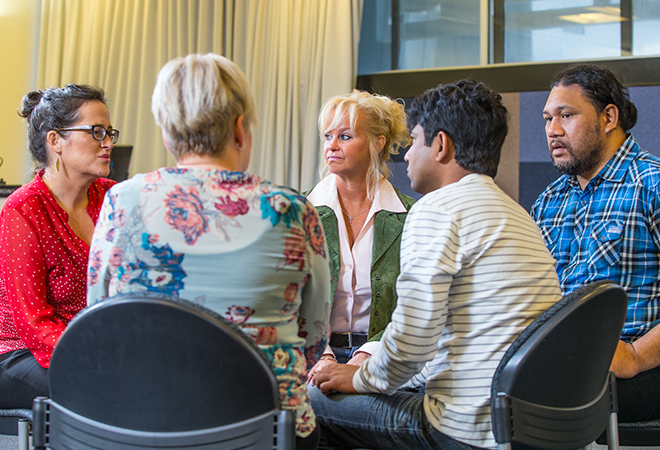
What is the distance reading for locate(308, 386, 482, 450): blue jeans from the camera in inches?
42.6

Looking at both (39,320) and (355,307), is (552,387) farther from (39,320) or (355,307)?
(39,320)

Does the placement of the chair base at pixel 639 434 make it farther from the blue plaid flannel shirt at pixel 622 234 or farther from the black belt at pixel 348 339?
the black belt at pixel 348 339

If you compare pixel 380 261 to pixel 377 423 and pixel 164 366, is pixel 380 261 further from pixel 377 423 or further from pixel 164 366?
pixel 164 366

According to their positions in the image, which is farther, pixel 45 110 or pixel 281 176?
pixel 281 176

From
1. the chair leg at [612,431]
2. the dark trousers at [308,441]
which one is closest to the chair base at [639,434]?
the chair leg at [612,431]

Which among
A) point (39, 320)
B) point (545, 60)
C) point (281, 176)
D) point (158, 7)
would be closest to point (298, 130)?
point (281, 176)

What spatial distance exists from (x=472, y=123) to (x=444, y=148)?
76mm

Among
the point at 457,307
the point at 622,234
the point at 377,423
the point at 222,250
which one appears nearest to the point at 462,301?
the point at 457,307

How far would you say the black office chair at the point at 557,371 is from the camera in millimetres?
925

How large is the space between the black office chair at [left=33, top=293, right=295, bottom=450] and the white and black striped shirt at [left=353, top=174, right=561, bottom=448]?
0.30 metres

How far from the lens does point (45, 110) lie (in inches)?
65.7

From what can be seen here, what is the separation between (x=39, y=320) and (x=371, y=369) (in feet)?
2.78

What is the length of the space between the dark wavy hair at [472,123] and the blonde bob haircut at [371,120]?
0.79 metres

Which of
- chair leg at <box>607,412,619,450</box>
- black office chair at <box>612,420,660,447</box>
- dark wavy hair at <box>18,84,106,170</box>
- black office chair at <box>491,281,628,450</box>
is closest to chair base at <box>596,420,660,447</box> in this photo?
black office chair at <box>612,420,660,447</box>
